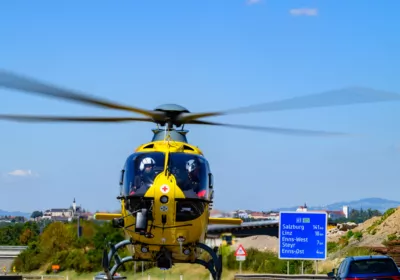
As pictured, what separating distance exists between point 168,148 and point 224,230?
7.89 m

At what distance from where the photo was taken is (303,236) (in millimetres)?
41219

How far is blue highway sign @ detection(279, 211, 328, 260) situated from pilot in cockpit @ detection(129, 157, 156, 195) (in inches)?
782

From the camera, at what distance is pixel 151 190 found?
21.3 m

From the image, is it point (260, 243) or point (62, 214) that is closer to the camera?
point (62, 214)

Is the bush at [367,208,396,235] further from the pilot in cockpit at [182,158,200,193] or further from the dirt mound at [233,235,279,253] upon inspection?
the pilot in cockpit at [182,158,200,193]

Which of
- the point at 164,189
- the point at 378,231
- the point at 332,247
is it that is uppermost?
the point at 378,231

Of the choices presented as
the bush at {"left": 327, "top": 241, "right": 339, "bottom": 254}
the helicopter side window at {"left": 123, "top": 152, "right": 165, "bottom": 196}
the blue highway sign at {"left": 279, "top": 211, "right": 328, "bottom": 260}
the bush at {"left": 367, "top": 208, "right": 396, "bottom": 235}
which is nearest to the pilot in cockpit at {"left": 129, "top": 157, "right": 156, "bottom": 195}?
the helicopter side window at {"left": 123, "top": 152, "right": 165, "bottom": 196}

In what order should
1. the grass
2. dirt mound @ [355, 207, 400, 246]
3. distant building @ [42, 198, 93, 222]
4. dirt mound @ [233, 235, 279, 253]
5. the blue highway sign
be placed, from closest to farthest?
distant building @ [42, 198, 93, 222], the blue highway sign, the grass, dirt mound @ [233, 235, 279, 253], dirt mound @ [355, 207, 400, 246]

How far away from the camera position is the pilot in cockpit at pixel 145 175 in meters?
21.6

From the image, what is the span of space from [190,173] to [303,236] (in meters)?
20.2

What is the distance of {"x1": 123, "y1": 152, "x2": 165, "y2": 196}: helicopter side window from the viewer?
21609mm

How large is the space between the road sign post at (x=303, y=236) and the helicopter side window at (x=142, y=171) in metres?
19.7

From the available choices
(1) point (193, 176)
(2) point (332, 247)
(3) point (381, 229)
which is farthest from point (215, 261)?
(3) point (381, 229)

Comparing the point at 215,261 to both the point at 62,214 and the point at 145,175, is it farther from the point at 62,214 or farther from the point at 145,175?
the point at 62,214
